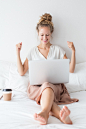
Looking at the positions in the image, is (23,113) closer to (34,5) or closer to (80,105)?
(80,105)

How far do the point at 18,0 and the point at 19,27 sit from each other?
334mm

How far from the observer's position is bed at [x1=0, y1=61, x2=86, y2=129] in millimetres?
928

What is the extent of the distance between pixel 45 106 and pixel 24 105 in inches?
10.6

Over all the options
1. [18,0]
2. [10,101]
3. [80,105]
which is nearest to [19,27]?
[18,0]

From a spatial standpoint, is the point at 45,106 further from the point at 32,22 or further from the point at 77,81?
the point at 32,22

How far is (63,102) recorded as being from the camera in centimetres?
145

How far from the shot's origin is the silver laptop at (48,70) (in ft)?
4.49

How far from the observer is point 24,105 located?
1305mm

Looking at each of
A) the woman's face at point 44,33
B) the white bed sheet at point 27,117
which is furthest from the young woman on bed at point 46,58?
the white bed sheet at point 27,117

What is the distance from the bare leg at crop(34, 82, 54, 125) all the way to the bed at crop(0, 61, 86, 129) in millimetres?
37

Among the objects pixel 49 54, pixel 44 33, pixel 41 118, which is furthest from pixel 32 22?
pixel 41 118

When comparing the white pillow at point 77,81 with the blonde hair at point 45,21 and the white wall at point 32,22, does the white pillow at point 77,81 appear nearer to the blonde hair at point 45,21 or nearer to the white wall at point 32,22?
the white wall at point 32,22

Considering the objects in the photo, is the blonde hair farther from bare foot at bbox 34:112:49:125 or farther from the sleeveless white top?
bare foot at bbox 34:112:49:125

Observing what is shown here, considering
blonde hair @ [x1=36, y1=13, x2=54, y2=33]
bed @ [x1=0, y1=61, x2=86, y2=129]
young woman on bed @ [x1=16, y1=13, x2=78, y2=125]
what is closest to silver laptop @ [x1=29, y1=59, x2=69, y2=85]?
young woman on bed @ [x1=16, y1=13, x2=78, y2=125]
